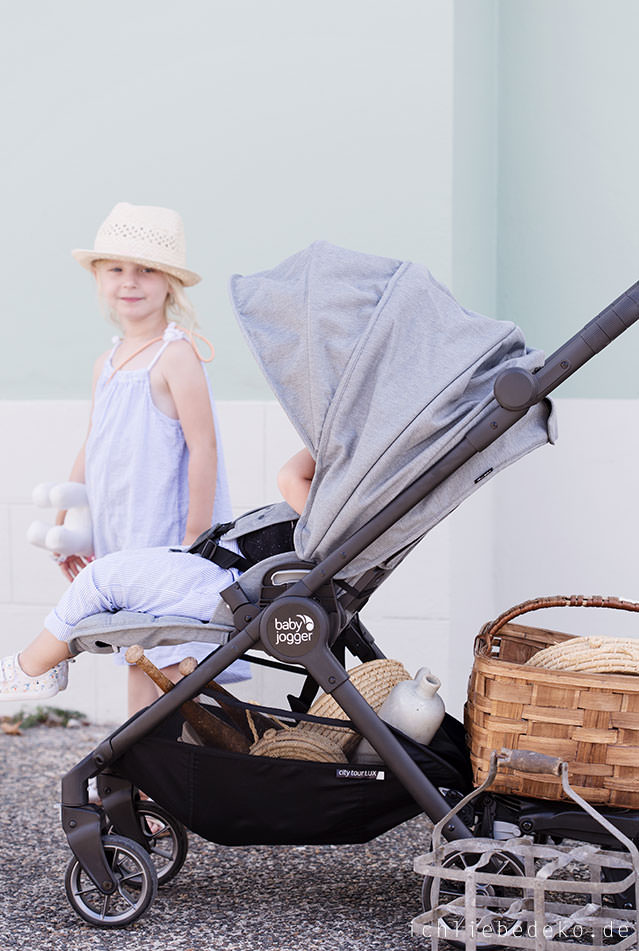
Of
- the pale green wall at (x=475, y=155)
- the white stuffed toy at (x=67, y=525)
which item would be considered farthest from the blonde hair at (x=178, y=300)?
the pale green wall at (x=475, y=155)

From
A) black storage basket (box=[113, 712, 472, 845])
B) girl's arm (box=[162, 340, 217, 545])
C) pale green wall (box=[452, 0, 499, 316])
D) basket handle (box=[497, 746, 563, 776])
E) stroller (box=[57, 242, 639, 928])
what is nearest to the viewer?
basket handle (box=[497, 746, 563, 776])

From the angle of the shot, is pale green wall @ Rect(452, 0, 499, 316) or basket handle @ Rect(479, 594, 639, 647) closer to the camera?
basket handle @ Rect(479, 594, 639, 647)

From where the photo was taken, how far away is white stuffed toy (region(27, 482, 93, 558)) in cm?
310

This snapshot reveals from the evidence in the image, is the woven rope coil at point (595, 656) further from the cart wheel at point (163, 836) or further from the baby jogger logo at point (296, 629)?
the cart wheel at point (163, 836)

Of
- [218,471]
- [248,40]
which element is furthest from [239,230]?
[218,471]

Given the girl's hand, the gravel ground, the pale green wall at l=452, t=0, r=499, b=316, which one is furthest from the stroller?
the pale green wall at l=452, t=0, r=499, b=316

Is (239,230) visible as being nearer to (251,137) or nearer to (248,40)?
(251,137)

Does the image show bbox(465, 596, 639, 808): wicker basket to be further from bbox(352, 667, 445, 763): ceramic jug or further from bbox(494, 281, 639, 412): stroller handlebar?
bbox(494, 281, 639, 412): stroller handlebar

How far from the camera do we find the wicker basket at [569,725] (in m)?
2.20

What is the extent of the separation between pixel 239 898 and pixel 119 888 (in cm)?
31

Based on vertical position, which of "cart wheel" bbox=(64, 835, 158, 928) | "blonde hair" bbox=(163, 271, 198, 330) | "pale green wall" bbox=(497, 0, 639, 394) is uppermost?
"pale green wall" bbox=(497, 0, 639, 394)

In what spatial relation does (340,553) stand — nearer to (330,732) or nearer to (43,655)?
(330,732)

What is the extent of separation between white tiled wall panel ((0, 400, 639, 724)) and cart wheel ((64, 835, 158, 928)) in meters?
1.55

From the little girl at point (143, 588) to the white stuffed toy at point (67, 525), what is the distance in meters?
0.63
